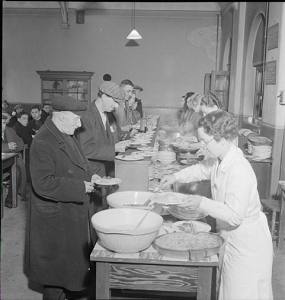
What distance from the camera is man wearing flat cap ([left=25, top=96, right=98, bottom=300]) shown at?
2.78 meters

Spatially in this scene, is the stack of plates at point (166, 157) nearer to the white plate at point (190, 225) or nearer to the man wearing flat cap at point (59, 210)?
the man wearing flat cap at point (59, 210)

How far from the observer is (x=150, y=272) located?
2.04 metres

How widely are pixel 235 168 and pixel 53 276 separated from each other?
5.13 feet

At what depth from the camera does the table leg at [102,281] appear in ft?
6.68

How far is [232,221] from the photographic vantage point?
2127 mm

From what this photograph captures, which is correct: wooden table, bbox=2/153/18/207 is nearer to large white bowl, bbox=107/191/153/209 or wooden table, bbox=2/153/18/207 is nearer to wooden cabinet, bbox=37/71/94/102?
large white bowl, bbox=107/191/153/209

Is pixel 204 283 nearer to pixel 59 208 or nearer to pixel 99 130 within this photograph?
pixel 59 208

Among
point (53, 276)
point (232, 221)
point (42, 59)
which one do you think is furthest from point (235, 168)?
point (42, 59)

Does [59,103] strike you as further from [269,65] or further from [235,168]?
[269,65]

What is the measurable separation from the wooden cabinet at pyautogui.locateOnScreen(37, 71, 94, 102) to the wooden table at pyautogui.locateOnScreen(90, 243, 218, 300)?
10960mm

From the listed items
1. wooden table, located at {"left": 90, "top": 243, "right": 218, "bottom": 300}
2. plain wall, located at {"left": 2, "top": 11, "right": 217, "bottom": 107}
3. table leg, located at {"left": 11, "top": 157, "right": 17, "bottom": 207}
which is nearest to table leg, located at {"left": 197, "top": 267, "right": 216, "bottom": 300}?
wooden table, located at {"left": 90, "top": 243, "right": 218, "bottom": 300}

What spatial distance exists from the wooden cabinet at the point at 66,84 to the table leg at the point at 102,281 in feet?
35.9

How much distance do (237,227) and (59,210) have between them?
128cm

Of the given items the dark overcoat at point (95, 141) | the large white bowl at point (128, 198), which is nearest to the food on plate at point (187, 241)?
the large white bowl at point (128, 198)
